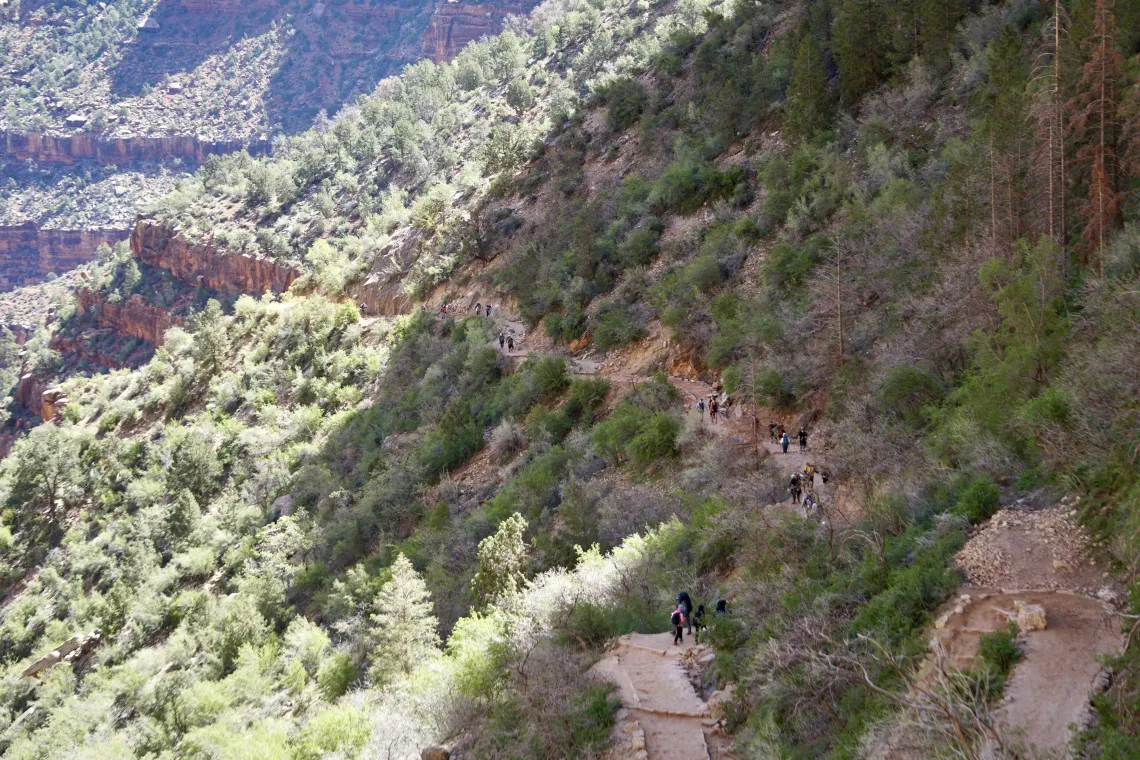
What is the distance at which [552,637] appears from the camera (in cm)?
1366

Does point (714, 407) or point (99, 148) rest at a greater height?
point (99, 148)

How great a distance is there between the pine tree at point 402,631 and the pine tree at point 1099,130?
14.5 m

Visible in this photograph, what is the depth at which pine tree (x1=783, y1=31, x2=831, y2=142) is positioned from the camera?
33562 millimetres

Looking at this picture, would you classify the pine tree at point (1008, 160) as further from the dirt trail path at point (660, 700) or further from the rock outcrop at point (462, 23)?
the rock outcrop at point (462, 23)

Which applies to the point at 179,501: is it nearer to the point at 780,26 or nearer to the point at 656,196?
the point at 656,196

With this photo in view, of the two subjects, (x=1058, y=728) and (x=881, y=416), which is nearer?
(x=1058, y=728)

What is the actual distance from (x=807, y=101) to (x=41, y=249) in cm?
13704

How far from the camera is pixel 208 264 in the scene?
82688 mm

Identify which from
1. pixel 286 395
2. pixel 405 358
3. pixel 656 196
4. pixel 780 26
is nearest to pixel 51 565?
pixel 286 395

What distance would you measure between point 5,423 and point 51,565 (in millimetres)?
46909

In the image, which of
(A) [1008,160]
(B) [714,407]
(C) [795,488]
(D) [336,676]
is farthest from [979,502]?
(D) [336,676]

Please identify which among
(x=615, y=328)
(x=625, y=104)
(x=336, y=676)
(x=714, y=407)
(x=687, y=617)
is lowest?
(x=714, y=407)

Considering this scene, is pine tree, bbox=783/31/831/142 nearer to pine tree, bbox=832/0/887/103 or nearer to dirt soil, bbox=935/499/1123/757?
pine tree, bbox=832/0/887/103

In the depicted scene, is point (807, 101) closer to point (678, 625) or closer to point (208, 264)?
point (678, 625)
